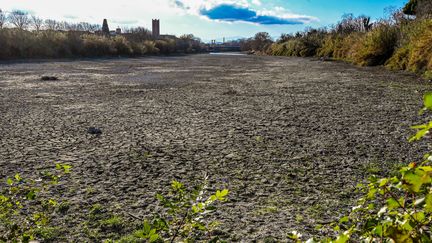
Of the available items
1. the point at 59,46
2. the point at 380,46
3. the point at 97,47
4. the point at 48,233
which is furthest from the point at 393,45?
the point at 97,47

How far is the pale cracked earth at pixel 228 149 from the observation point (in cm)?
253

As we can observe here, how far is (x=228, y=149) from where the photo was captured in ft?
12.8

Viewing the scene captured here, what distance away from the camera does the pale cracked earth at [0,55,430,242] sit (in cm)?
253

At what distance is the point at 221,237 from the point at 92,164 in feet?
5.67

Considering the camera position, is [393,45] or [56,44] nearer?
[393,45]

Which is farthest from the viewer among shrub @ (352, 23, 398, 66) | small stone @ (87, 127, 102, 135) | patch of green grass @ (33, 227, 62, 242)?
shrub @ (352, 23, 398, 66)

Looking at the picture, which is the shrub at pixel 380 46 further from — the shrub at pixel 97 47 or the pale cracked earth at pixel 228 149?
the shrub at pixel 97 47

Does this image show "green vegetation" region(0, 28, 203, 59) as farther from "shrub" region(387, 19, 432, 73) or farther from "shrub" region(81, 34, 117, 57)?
"shrub" region(387, 19, 432, 73)

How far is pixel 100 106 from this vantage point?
6.67 meters

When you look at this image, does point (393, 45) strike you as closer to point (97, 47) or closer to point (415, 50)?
point (415, 50)

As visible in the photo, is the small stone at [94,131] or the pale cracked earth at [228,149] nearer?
the pale cracked earth at [228,149]

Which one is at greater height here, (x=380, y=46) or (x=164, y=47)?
(x=380, y=46)

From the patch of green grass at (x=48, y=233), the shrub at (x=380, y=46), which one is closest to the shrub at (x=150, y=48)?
the shrub at (x=380, y=46)

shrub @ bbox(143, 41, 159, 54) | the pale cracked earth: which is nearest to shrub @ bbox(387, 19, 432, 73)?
the pale cracked earth
